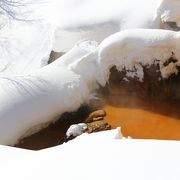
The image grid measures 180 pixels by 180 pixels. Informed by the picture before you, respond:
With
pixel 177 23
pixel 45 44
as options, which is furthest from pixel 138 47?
pixel 45 44

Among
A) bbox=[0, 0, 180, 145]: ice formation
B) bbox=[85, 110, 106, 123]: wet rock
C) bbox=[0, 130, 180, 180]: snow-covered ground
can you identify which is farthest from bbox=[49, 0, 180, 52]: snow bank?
bbox=[0, 130, 180, 180]: snow-covered ground

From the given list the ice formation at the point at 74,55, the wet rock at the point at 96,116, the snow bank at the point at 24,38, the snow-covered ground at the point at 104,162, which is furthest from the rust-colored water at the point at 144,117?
the snow-covered ground at the point at 104,162

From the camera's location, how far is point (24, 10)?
771cm

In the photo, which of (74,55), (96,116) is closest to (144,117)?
(96,116)

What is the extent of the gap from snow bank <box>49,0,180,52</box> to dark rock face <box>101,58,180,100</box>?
35.0 inches

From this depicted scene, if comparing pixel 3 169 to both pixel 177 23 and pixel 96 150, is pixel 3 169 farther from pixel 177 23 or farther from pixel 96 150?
pixel 177 23

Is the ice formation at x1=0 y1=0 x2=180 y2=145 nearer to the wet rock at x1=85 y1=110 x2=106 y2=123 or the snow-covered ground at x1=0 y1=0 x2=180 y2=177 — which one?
the snow-covered ground at x1=0 y1=0 x2=180 y2=177

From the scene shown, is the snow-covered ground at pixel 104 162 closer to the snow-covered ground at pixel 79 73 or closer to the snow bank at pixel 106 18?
the snow-covered ground at pixel 79 73

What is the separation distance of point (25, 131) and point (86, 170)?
2.47m

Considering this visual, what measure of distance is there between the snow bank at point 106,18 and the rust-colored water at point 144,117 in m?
1.34

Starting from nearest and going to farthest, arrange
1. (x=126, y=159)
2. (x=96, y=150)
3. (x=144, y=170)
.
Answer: (x=144, y=170) → (x=126, y=159) → (x=96, y=150)

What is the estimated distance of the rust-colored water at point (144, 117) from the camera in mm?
5281

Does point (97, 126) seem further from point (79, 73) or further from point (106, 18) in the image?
point (106, 18)

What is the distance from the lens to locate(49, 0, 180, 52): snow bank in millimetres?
6305
